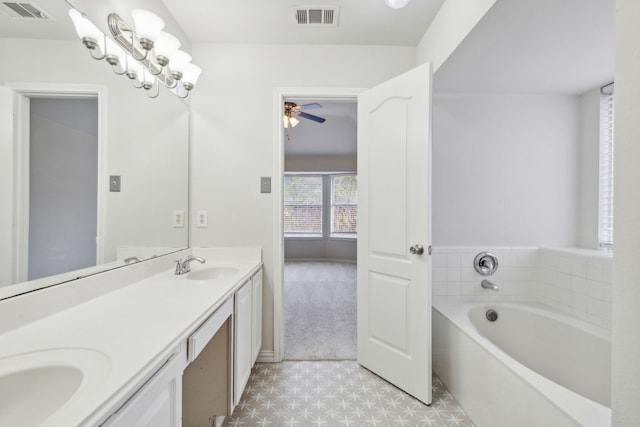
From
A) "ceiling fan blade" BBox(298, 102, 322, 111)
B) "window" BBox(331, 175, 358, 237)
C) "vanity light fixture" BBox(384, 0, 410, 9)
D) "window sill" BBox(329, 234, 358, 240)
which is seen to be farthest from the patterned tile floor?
"window" BBox(331, 175, 358, 237)

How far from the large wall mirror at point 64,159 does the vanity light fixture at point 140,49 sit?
43 mm

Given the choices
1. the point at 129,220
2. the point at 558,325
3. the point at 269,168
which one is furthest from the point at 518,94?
the point at 129,220

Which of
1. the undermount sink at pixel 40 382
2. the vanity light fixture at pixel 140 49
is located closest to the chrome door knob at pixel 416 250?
the undermount sink at pixel 40 382

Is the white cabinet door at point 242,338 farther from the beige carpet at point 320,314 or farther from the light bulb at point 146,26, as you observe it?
the light bulb at point 146,26

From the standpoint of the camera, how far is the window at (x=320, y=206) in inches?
235

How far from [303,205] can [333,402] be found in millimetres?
4779

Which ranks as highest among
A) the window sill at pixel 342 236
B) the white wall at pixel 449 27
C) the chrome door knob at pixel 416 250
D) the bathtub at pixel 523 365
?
the white wall at pixel 449 27

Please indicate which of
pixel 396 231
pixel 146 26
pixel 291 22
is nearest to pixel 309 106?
pixel 291 22

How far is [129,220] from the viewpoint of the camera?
1352 mm

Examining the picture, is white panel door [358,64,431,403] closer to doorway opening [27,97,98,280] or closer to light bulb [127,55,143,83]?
light bulb [127,55,143,83]

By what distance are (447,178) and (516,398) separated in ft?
4.57

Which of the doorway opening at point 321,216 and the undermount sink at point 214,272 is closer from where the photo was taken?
the undermount sink at point 214,272

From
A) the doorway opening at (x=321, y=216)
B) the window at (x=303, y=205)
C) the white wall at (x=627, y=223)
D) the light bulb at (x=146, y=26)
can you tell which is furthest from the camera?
the window at (x=303, y=205)

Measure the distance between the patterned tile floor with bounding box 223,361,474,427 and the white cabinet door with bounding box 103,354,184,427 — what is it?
31.2 inches
